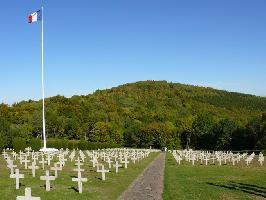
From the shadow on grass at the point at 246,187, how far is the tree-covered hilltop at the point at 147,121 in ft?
144

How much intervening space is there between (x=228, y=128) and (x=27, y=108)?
203ft

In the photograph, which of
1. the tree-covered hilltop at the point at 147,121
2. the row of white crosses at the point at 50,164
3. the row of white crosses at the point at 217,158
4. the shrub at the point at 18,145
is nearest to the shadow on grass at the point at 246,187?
the row of white crosses at the point at 50,164

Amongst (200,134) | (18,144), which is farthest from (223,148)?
(18,144)

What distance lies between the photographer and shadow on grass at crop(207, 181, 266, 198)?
19728 millimetres

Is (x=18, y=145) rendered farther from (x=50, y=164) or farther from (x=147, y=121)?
(x=147, y=121)

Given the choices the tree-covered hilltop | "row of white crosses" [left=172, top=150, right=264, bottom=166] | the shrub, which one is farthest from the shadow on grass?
the shrub

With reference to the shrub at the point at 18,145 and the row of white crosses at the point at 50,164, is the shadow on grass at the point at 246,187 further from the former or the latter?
the shrub at the point at 18,145

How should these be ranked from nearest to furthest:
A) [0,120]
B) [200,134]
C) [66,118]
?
[0,120], [200,134], [66,118]

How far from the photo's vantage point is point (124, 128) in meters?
146

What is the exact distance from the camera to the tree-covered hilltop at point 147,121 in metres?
107

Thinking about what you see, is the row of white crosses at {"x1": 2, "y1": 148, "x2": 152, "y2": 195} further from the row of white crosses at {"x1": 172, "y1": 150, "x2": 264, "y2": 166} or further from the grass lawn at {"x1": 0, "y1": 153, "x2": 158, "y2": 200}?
the row of white crosses at {"x1": 172, "y1": 150, "x2": 264, "y2": 166}

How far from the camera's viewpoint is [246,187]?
21703 mm

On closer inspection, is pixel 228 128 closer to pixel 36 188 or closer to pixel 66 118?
pixel 66 118

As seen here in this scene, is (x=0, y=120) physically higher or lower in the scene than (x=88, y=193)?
higher
